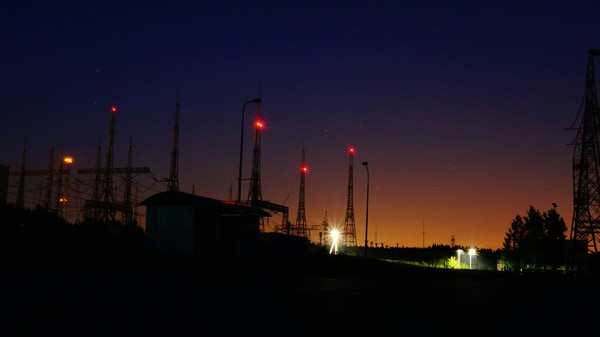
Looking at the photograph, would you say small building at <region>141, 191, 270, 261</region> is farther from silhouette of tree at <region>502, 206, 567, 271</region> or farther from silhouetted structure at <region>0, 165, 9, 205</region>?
silhouette of tree at <region>502, 206, 567, 271</region>

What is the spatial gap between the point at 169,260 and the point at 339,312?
59.5 feet

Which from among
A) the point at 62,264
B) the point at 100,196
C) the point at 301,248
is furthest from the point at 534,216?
the point at 62,264

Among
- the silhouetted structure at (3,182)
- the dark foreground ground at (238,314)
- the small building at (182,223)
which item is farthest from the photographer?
the silhouetted structure at (3,182)

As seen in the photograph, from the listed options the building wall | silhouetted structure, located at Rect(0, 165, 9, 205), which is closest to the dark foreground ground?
the building wall

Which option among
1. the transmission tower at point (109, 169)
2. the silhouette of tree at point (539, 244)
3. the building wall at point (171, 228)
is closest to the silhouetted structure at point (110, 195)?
the transmission tower at point (109, 169)

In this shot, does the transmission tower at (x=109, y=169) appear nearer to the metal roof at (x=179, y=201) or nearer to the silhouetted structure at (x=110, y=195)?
the silhouetted structure at (x=110, y=195)

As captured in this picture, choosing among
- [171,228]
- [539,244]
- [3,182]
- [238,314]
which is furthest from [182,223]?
[539,244]

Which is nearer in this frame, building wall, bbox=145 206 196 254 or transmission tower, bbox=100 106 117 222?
building wall, bbox=145 206 196 254

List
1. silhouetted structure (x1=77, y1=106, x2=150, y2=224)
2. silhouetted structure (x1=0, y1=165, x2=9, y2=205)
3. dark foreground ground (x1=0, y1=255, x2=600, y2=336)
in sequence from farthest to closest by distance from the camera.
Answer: silhouetted structure (x1=77, y1=106, x2=150, y2=224) < silhouetted structure (x1=0, y1=165, x2=9, y2=205) < dark foreground ground (x1=0, y1=255, x2=600, y2=336)

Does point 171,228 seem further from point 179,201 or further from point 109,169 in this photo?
point 109,169

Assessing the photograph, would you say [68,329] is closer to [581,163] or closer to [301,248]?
[301,248]

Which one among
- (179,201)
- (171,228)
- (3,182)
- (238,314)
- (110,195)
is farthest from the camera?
(110,195)

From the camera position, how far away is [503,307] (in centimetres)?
1811

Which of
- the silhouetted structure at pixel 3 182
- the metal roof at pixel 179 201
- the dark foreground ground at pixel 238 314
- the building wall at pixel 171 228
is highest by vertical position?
the silhouetted structure at pixel 3 182
